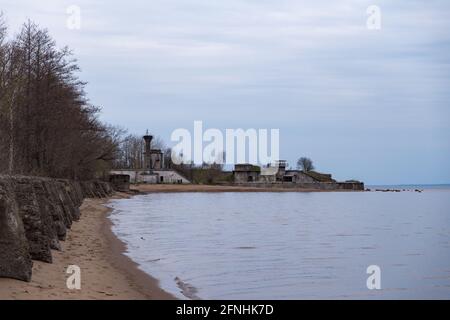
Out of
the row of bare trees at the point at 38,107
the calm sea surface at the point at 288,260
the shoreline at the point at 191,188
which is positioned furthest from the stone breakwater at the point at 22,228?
the shoreline at the point at 191,188

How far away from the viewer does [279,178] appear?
525ft

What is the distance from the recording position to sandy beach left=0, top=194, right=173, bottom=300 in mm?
11797

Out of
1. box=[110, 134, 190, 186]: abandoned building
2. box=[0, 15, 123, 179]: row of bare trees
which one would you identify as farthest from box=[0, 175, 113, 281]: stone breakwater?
box=[110, 134, 190, 186]: abandoned building

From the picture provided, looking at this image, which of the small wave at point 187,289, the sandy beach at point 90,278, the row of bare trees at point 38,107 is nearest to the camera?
the sandy beach at point 90,278

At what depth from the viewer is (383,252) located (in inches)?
971

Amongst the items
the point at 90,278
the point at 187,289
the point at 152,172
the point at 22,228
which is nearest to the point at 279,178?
the point at 152,172

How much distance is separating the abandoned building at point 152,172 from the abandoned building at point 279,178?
598 inches

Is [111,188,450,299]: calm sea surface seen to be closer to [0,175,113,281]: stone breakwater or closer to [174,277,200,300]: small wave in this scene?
[174,277,200,300]: small wave

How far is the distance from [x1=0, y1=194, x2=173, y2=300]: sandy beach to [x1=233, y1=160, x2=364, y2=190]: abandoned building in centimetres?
13119

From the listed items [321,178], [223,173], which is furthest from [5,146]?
[321,178]

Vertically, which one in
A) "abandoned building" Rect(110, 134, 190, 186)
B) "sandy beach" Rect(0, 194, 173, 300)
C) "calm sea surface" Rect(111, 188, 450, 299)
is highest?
"abandoned building" Rect(110, 134, 190, 186)

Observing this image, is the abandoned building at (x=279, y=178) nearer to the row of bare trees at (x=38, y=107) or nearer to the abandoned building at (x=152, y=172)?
the abandoned building at (x=152, y=172)

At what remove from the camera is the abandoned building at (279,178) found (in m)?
155

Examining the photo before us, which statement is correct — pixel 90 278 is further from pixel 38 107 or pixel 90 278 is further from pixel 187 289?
pixel 38 107
